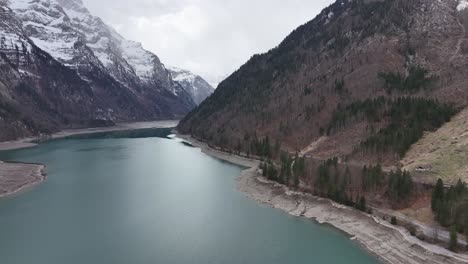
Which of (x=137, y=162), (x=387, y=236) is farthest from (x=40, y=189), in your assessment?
(x=387, y=236)

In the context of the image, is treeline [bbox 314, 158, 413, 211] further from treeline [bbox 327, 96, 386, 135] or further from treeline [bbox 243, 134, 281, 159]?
treeline [bbox 243, 134, 281, 159]

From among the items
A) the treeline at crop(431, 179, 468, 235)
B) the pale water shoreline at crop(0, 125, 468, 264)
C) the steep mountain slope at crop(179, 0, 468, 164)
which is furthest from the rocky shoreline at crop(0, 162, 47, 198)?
the treeline at crop(431, 179, 468, 235)

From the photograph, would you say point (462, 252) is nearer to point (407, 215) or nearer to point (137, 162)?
point (407, 215)

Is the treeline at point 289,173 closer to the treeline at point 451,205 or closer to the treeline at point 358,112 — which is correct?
the treeline at point 451,205

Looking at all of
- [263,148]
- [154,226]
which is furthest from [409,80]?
[154,226]

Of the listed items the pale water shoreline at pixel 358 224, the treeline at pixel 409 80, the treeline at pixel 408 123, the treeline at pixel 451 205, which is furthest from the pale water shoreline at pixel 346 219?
the treeline at pixel 409 80

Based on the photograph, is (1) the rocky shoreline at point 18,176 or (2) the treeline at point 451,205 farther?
(1) the rocky shoreline at point 18,176
